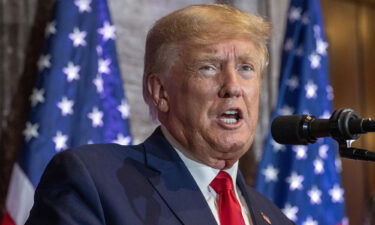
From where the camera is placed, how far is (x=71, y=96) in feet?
9.52

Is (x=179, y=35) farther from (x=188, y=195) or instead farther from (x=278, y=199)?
(x=278, y=199)

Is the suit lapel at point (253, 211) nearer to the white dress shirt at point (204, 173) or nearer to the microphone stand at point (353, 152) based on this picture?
the white dress shirt at point (204, 173)

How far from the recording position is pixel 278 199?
3709mm

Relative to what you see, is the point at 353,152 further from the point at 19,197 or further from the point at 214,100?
the point at 19,197

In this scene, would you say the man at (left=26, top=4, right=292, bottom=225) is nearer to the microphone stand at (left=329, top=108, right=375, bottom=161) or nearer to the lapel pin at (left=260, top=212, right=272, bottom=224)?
→ the lapel pin at (left=260, top=212, right=272, bottom=224)

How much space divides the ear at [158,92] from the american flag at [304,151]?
177 cm

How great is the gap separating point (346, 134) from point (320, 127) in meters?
0.08

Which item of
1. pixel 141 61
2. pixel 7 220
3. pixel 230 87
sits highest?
pixel 230 87

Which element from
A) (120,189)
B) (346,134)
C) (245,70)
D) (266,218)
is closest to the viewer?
(346,134)

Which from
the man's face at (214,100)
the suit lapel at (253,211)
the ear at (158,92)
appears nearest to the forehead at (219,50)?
the man's face at (214,100)

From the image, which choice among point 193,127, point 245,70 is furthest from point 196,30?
point 193,127

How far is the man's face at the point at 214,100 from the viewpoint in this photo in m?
1.88

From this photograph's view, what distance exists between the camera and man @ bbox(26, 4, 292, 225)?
174 centimetres

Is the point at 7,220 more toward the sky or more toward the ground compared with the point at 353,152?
more toward the ground
